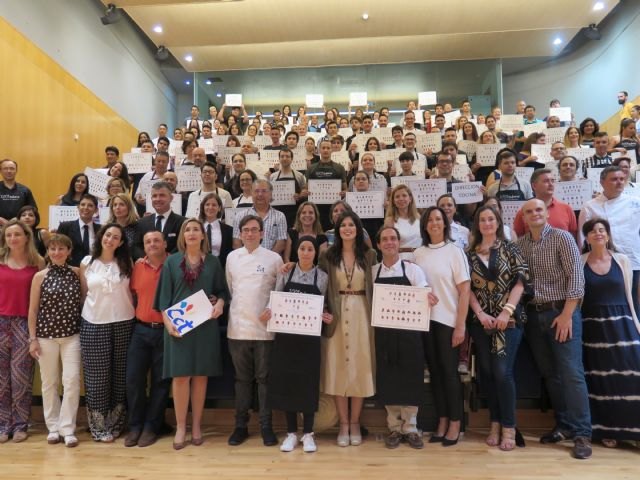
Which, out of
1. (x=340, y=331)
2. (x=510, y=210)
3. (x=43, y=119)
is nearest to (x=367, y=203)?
(x=510, y=210)

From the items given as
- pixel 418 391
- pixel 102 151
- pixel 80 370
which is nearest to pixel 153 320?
pixel 80 370

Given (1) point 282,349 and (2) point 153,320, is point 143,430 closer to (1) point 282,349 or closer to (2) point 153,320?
(2) point 153,320

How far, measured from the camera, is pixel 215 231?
4414mm

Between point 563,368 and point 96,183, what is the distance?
16.3 feet

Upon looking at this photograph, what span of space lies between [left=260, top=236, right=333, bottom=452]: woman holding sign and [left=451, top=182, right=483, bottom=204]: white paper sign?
89.6 inches

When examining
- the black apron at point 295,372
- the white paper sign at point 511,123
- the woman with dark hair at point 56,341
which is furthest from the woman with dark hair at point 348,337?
the white paper sign at point 511,123

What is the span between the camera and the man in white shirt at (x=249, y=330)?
337 centimetres

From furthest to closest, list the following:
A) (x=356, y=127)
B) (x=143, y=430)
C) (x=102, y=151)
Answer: (x=102, y=151), (x=356, y=127), (x=143, y=430)

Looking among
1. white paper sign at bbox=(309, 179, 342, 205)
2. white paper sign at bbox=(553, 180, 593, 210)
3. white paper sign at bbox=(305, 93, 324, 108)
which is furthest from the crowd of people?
white paper sign at bbox=(305, 93, 324, 108)

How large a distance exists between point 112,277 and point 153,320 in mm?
454

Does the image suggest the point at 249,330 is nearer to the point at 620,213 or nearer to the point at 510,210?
the point at 510,210

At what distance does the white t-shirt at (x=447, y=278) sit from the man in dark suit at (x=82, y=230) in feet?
10.4

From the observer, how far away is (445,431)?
336cm

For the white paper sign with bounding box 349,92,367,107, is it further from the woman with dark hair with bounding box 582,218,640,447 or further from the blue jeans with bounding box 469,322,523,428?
the blue jeans with bounding box 469,322,523,428
